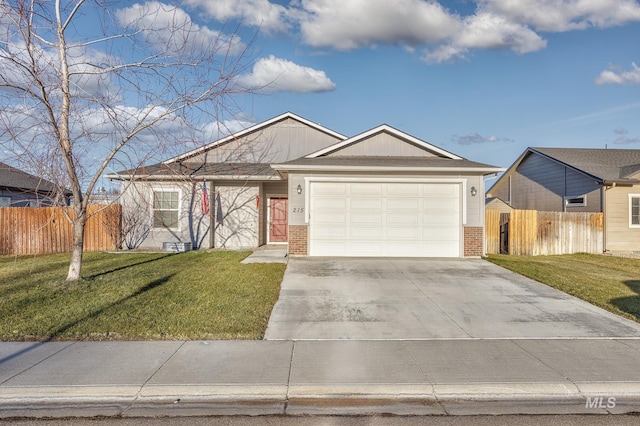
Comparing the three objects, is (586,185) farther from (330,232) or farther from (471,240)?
(330,232)

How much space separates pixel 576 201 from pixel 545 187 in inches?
106

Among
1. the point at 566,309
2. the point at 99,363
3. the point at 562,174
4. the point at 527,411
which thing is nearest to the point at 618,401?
the point at 527,411

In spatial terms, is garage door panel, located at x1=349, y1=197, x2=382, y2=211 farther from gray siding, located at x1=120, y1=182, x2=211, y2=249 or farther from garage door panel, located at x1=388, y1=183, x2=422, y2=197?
gray siding, located at x1=120, y1=182, x2=211, y2=249

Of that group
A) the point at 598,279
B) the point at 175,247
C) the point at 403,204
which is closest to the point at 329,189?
the point at 403,204

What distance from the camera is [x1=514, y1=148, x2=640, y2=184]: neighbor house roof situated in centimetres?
1881

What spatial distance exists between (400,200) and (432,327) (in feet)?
24.4

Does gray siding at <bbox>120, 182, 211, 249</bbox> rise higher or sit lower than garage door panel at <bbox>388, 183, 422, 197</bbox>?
lower

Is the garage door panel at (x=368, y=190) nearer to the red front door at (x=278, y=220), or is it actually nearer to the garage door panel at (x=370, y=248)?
the garage door panel at (x=370, y=248)

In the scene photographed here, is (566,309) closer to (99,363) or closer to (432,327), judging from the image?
(432,327)

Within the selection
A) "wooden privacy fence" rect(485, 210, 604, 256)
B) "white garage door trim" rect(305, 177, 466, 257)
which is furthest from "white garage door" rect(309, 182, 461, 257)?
"wooden privacy fence" rect(485, 210, 604, 256)

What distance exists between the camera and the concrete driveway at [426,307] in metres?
6.59

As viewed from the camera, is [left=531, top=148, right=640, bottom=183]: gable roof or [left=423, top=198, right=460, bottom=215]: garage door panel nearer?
[left=423, top=198, right=460, bottom=215]: garage door panel

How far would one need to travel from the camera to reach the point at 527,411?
424 centimetres

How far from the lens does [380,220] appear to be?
1380cm
